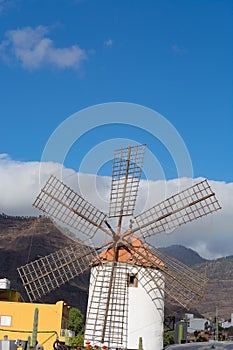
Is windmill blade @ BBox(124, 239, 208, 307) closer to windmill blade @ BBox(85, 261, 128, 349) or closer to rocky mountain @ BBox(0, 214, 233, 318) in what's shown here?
windmill blade @ BBox(85, 261, 128, 349)

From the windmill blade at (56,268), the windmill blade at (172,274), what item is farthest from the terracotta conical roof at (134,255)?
the windmill blade at (56,268)

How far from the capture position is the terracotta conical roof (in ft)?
106

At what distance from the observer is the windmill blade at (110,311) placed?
104 feet

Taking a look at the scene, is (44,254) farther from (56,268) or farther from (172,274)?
(172,274)

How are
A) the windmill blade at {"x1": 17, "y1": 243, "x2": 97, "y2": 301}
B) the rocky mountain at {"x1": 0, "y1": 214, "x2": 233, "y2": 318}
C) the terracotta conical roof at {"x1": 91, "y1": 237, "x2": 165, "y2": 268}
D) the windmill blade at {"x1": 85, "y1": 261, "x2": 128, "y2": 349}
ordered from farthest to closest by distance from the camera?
the rocky mountain at {"x1": 0, "y1": 214, "x2": 233, "y2": 318} < the windmill blade at {"x1": 17, "y1": 243, "x2": 97, "y2": 301} < the terracotta conical roof at {"x1": 91, "y1": 237, "x2": 165, "y2": 268} < the windmill blade at {"x1": 85, "y1": 261, "x2": 128, "y2": 349}

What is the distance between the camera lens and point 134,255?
3238cm

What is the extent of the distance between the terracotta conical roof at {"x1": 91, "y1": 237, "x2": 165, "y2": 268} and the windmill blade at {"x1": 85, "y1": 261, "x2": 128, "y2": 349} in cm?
41

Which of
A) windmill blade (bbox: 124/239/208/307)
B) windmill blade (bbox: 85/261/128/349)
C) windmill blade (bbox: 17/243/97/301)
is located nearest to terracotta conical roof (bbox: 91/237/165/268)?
windmill blade (bbox: 124/239/208/307)

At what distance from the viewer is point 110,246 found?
3269 centimetres

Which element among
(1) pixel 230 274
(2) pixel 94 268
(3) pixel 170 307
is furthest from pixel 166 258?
(1) pixel 230 274

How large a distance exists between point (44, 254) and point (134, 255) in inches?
4547

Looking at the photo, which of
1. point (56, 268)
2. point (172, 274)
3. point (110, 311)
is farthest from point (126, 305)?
point (56, 268)

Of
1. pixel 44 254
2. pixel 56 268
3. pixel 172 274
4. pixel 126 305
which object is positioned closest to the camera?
pixel 126 305

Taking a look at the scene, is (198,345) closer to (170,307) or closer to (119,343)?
(119,343)
